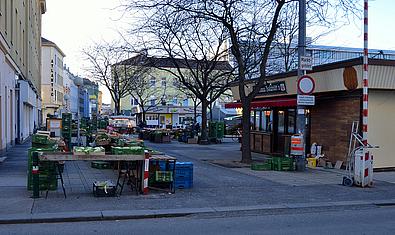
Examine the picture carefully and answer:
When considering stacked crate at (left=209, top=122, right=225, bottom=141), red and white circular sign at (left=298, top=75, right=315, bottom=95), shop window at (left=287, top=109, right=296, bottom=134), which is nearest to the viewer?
red and white circular sign at (left=298, top=75, right=315, bottom=95)

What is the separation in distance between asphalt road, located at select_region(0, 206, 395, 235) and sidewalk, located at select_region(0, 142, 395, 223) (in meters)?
0.42

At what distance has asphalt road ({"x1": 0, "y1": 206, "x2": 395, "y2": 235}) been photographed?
7633 mm

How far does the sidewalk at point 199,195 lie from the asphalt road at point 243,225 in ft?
1.38

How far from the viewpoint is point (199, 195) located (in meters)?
11.0

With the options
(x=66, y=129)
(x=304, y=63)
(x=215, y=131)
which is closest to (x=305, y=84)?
(x=304, y=63)

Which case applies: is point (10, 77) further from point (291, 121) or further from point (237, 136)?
point (237, 136)

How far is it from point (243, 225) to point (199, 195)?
A: 295 centimetres

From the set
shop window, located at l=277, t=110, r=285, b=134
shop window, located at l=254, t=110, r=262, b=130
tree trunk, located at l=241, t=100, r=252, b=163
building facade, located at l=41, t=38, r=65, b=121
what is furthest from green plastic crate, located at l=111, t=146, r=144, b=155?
building facade, located at l=41, t=38, r=65, b=121

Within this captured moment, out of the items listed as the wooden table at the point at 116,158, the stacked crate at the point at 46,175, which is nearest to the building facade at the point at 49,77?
the stacked crate at the point at 46,175

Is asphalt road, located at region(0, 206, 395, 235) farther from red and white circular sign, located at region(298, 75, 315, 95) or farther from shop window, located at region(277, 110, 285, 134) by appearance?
shop window, located at region(277, 110, 285, 134)

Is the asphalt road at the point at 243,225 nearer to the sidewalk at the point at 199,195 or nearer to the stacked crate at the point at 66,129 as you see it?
the sidewalk at the point at 199,195

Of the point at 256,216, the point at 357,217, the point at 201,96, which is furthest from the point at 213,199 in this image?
the point at 201,96

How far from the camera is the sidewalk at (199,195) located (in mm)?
8998

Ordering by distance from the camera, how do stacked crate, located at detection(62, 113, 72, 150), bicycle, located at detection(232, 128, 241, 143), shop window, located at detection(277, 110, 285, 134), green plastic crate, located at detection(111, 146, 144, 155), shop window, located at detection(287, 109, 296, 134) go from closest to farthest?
green plastic crate, located at detection(111, 146, 144, 155), shop window, located at detection(287, 109, 296, 134), shop window, located at detection(277, 110, 285, 134), stacked crate, located at detection(62, 113, 72, 150), bicycle, located at detection(232, 128, 241, 143)
